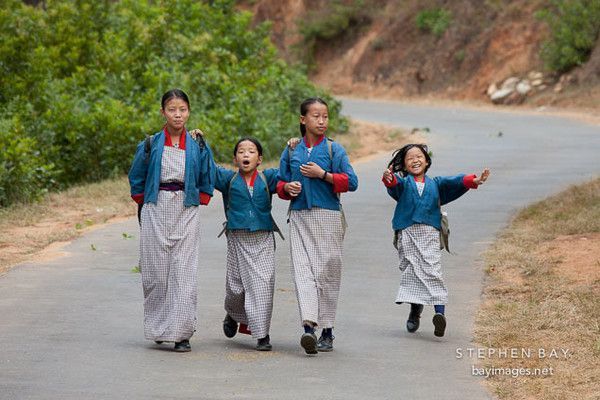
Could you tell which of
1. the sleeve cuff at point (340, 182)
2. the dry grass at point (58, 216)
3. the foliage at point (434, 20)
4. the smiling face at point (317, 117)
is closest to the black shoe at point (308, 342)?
the sleeve cuff at point (340, 182)

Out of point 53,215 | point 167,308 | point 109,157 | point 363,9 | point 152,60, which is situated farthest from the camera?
point 363,9

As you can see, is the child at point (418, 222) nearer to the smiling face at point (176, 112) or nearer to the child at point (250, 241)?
the child at point (250, 241)

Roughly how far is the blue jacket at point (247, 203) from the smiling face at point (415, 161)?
43.7 inches

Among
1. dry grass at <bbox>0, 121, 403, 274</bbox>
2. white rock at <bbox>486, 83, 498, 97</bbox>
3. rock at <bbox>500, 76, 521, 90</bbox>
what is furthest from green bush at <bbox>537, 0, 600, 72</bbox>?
dry grass at <bbox>0, 121, 403, 274</bbox>

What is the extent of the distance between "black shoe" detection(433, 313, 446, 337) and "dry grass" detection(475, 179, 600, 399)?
27cm

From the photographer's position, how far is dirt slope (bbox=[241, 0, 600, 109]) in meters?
38.2

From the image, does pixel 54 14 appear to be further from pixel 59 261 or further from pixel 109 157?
pixel 59 261

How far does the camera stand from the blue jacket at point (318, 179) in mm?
8672

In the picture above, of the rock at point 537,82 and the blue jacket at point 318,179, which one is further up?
the rock at point 537,82

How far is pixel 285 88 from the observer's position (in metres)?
26.4

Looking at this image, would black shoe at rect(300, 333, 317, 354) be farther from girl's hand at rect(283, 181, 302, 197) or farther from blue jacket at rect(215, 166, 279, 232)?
girl's hand at rect(283, 181, 302, 197)

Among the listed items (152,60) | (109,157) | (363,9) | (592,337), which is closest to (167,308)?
(592,337)

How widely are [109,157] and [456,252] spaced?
296 inches

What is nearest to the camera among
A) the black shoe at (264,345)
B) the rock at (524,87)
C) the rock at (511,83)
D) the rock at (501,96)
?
the black shoe at (264,345)
